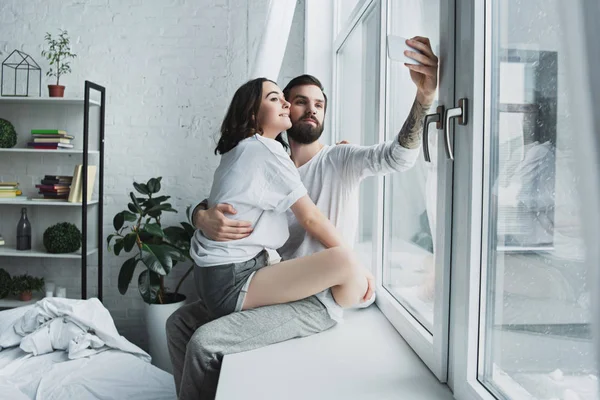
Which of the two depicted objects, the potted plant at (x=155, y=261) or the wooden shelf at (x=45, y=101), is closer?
the potted plant at (x=155, y=261)

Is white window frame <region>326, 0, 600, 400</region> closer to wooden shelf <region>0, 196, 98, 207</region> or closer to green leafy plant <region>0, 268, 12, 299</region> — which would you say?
wooden shelf <region>0, 196, 98, 207</region>

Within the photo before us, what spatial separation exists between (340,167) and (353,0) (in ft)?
4.29

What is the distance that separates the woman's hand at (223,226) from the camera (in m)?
1.70

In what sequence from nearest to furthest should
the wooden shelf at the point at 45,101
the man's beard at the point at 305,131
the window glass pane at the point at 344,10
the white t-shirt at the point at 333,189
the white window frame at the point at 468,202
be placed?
the white window frame at the point at 468,202 < the white t-shirt at the point at 333,189 < the man's beard at the point at 305,131 < the window glass pane at the point at 344,10 < the wooden shelf at the point at 45,101

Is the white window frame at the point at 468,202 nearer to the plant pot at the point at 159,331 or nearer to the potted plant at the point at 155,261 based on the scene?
the potted plant at the point at 155,261

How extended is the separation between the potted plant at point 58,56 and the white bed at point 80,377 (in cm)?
173

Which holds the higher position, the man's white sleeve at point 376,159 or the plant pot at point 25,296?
the man's white sleeve at point 376,159

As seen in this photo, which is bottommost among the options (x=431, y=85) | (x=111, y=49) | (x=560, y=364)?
(x=560, y=364)

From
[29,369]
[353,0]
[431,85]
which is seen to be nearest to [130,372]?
[29,369]

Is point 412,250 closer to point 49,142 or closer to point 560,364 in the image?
point 560,364

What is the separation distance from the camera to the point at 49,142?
3.50 metres

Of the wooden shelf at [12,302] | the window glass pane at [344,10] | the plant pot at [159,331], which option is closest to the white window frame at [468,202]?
the window glass pane at [344,10]

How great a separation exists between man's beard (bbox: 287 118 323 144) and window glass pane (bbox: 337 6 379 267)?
251mm

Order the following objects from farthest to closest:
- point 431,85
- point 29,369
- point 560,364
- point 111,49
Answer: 1. point 111,49
2. point 29,369
3. point 431,85
4. point 560,364
